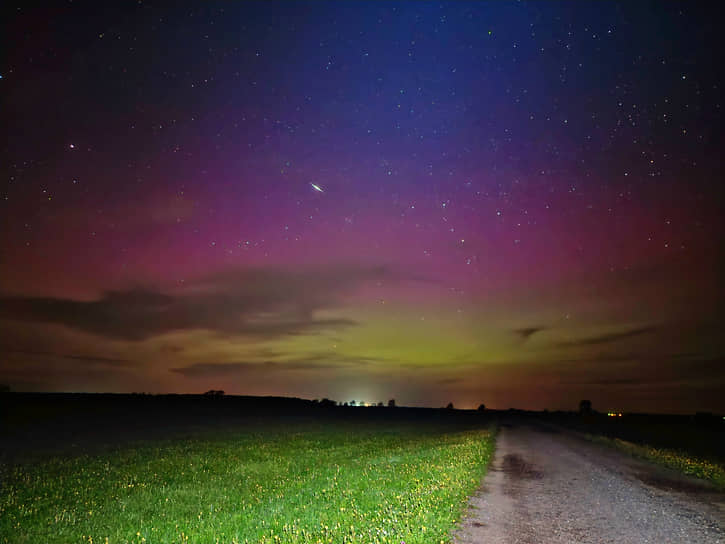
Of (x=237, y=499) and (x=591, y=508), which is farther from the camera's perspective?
(x=237, y=499)

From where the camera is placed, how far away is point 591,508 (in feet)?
52.7

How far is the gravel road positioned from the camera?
500 inches

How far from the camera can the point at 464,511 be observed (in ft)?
48.0

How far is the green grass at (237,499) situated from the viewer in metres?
12.3

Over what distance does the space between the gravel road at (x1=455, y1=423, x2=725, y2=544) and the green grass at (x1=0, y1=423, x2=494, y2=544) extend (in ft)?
3.57

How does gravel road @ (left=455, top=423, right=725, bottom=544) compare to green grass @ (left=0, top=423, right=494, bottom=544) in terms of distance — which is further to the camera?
gravel road @ (left=455, top=423, right=725, bottom=544)

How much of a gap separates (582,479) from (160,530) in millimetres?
18205

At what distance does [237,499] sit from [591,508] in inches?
470

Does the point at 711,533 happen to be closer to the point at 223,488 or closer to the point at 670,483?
the point at 670,483

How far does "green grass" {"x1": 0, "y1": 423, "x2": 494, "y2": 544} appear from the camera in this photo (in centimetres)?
1227

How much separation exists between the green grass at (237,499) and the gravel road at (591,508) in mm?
1087

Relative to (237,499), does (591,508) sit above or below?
above

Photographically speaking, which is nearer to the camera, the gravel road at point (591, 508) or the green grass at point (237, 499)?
the green grass at point (237, 499)

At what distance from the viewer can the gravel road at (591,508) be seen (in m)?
12.7
